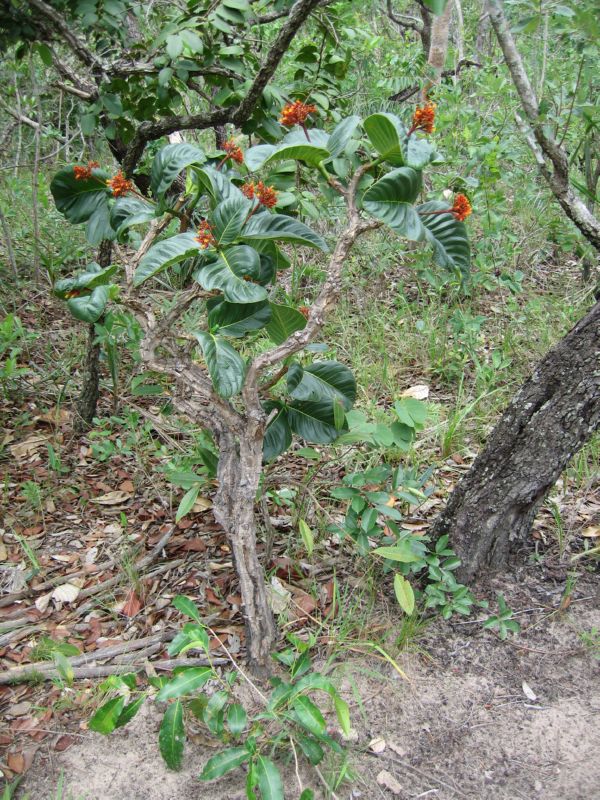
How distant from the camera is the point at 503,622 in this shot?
1.72m

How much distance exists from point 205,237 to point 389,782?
133 cm

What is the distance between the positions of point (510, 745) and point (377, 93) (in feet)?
13.0

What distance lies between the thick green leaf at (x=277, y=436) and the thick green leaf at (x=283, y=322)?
221mm

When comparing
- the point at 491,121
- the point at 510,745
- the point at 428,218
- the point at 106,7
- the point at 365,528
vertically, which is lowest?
the point at 510,745

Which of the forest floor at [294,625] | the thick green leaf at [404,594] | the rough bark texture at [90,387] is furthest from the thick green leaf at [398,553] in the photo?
the rough bark texture at [90,387]

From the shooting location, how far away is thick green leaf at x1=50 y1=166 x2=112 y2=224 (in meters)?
1.65

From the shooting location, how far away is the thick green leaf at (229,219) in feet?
4.54

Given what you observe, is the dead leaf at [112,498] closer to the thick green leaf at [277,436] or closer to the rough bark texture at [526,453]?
the thick green leaf at [277,436]

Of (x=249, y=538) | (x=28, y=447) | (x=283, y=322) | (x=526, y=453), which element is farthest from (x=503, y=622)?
(x=28, y=447)

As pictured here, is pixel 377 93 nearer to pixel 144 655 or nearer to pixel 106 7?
pixel 106 7

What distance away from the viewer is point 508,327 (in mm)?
3035

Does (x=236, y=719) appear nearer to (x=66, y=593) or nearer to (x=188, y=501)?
(x=188, y=501)

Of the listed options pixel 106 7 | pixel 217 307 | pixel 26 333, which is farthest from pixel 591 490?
pixel 26 333

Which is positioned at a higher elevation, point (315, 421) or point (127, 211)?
point (127, 211)
